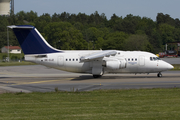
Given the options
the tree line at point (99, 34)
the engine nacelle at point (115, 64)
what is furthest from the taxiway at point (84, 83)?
the tree line at point (99, 34)

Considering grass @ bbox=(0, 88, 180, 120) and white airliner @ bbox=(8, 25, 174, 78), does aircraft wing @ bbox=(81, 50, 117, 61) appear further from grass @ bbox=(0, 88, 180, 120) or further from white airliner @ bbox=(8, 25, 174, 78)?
grass @ bbox=(0, 88, 180, 120)

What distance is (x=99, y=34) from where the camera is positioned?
5443 inches

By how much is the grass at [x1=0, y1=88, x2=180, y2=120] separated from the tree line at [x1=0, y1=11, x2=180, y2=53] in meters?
73.8

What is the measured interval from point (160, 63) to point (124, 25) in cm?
13025

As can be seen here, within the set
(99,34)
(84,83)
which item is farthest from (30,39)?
(99,34)

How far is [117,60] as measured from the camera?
29281mm

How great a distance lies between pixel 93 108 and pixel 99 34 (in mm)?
126510

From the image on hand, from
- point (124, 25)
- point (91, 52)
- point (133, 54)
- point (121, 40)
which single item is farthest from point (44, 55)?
point (124, 25)

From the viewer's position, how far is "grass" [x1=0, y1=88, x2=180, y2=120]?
446 inches

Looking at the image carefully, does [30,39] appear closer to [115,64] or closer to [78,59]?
[78,59]

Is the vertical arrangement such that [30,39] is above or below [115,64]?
above

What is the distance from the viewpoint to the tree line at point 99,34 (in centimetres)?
9731

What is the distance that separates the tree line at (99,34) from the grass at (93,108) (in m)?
73.8

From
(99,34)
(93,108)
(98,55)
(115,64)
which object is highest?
(99,34)
